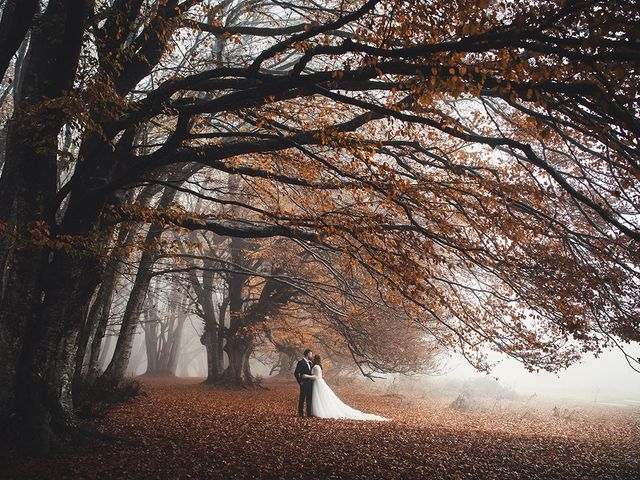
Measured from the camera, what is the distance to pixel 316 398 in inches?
456

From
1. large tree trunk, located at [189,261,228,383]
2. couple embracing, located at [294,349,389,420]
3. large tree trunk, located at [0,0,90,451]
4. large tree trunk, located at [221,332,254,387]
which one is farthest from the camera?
large tree trunk, located at [189,261,228,383]

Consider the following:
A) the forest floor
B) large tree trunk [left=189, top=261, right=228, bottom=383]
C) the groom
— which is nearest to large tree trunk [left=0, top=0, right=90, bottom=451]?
the forest floor

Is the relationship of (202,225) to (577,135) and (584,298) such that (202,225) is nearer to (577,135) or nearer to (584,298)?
(584,298)

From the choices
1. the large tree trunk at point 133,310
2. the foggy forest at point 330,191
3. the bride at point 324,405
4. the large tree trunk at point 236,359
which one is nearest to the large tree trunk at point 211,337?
the large tree trunk at point 236,359

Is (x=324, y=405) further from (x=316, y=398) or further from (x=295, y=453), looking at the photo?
(x=295, y=453)

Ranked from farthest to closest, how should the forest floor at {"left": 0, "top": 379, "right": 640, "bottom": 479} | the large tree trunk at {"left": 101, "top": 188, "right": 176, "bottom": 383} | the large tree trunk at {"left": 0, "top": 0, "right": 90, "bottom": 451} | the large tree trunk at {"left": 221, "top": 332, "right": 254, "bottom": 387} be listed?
1. the large tree trunk at {"left": 221, "top": 332, "right": 254, "bottom": 387}
2. the large tree trunk at {"left": 101, "top": 188, "right": 176, "bottom": 383}
3. the large tree trunk at {"left": 0, "top": 0, "right": 90, "bottom": 451}
4. the forest floor at {"left": 0, "top": 379, "right": 640, "bottom": 479}

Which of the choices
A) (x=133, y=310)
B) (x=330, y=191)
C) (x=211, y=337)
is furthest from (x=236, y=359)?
(x=330, y=191)

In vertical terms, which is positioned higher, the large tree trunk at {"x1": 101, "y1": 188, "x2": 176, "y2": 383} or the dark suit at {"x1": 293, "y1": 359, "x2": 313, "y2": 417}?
the large tree trunk at {"x1": 101, "y1": 188, "x2": 176, "y2": 383}

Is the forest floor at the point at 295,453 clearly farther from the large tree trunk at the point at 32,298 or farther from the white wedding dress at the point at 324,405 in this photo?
the white wedding dress at the point at 324,405

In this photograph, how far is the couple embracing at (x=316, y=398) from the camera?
452 inches

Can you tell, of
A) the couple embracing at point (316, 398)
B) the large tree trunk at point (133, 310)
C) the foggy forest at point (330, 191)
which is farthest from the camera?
the large tree trunk at point (133, 310)

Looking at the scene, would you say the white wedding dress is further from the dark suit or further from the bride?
the dark suit

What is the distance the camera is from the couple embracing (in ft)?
37.7

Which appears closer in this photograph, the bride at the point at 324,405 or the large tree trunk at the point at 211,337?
the bride at the point at 324,405
